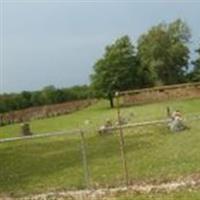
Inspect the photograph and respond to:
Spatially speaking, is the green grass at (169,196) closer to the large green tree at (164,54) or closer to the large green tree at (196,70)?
the large green tree at (196,70)

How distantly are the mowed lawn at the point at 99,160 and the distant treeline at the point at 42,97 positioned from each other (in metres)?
70.2

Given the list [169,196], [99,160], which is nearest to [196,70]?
[99,160]

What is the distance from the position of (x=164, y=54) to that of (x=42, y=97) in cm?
1979

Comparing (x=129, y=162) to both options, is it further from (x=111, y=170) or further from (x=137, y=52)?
(x=137, y=52)

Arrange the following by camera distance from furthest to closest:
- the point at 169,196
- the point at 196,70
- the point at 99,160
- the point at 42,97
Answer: the point at 42,97 → the point at 196,70 → the point at 99,160 → the point at 169,196

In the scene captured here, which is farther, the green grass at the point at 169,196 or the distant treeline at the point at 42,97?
the distant treeline at the point at 42,97

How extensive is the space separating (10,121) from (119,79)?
2758 centimetres

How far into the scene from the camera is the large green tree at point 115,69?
10564 cm

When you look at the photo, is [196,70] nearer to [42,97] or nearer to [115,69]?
[115,69]

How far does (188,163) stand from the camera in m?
19.5

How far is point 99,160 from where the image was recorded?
23.5 m

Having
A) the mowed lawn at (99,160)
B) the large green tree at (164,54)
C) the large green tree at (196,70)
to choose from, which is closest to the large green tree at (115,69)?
the large green tree at (164,54)

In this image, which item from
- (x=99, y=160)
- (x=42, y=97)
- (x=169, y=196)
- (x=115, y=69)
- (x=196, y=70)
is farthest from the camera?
(x=42, y=97)

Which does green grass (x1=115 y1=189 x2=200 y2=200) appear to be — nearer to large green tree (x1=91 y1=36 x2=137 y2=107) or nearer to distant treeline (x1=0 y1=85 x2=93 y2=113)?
large green tree (x1=91 y1=36 x2=137 y2=107)
